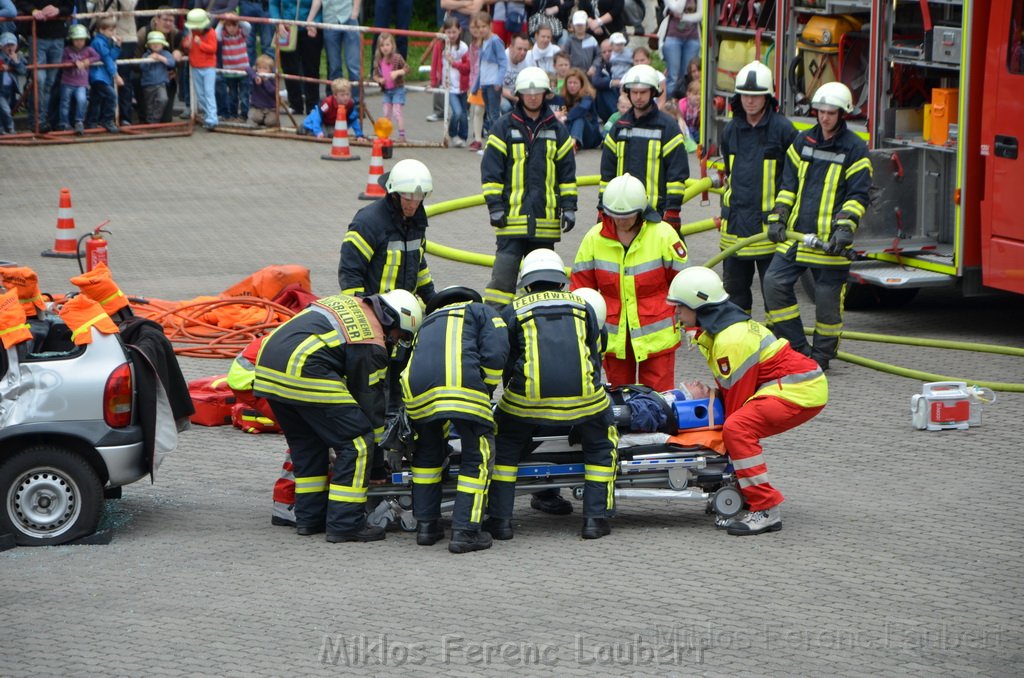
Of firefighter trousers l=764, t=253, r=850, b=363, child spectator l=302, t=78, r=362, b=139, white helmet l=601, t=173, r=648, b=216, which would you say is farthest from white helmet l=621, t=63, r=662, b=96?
child spectator l=302, t=78, r=362, b=139

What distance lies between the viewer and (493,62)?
62.9ft

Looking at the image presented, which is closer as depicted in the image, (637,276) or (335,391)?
(335,391)

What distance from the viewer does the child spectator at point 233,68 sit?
20.5 m

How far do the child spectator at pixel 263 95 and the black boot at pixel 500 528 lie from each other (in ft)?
47.0

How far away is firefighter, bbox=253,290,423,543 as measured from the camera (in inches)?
279

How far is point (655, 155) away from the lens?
10.9 metres

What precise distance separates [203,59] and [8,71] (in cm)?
267

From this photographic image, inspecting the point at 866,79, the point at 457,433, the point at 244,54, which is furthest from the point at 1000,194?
the point at 244,54

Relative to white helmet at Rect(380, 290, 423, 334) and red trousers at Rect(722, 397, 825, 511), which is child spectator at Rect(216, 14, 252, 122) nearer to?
white helmet at Rect(380, 290, 423, 334)

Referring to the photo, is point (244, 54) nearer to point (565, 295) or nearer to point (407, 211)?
point (407, 211)

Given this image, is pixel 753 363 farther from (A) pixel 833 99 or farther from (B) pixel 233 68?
(B) pixel 233 68

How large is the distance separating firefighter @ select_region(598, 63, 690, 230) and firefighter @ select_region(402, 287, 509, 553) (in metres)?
4.03

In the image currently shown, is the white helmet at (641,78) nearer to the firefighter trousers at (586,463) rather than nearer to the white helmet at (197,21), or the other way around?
the firefighter trousers at (586,463)

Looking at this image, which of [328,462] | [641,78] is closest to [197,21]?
[641,78]
